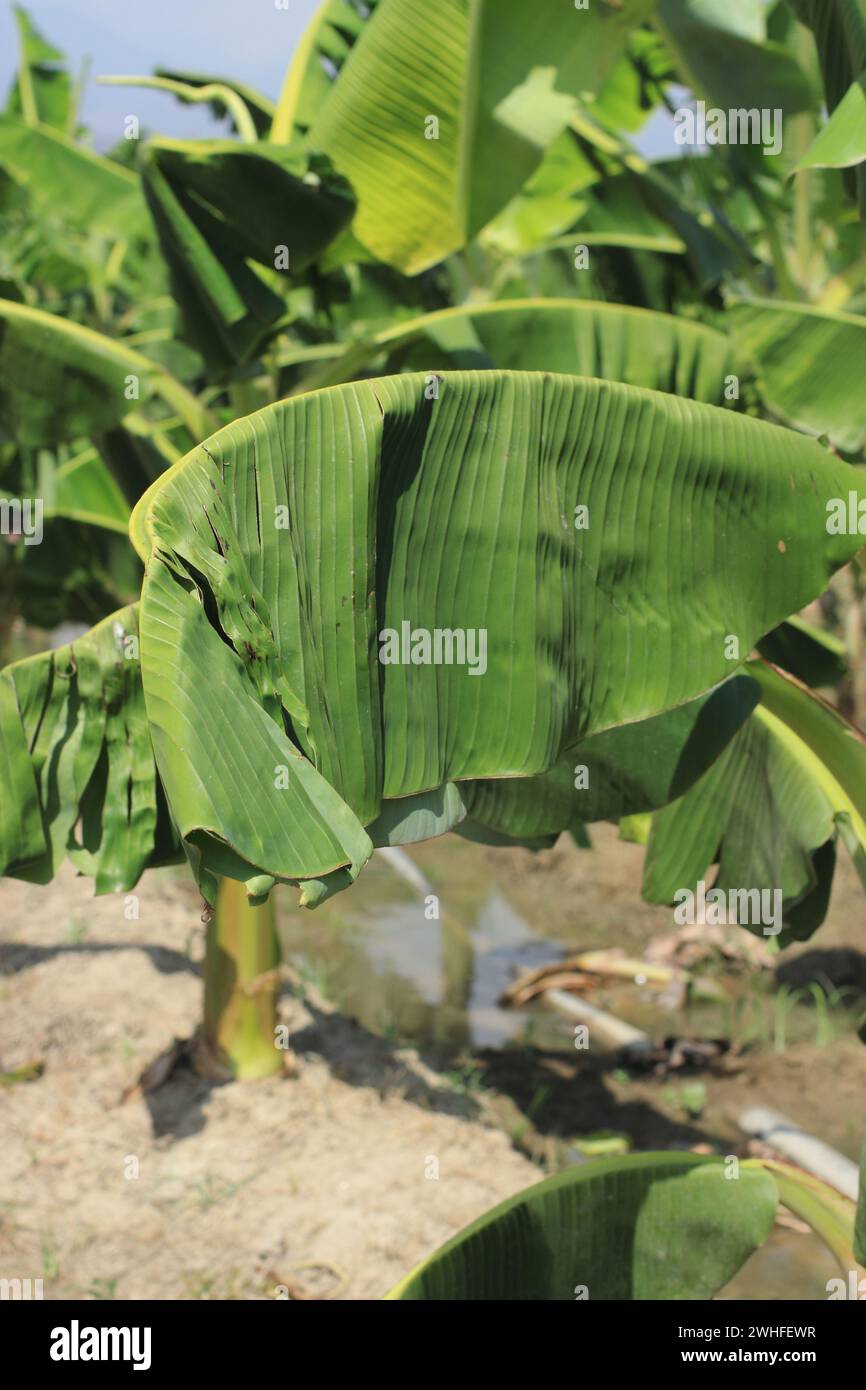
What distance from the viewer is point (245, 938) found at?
4.31 meters

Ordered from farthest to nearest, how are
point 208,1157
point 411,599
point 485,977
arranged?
point 485,977, point 208,1157, point 411,599

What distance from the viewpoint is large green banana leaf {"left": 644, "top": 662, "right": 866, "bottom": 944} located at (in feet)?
7.57

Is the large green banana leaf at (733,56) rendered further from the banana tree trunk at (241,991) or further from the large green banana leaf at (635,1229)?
the banana tree trunk at (241,991)

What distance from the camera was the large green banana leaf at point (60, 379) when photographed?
3.46m

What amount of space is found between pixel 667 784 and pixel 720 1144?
308cm

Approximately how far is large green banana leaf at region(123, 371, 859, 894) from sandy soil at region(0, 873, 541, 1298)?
260 cm

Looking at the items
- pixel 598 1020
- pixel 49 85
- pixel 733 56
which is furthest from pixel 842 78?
pixel 49 85

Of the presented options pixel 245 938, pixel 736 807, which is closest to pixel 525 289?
pixel 245 938

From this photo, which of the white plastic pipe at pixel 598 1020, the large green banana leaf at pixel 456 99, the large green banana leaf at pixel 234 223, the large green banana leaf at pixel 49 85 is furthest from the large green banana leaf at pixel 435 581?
the large green banana leaf at pixel 49 85

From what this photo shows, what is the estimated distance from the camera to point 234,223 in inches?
125

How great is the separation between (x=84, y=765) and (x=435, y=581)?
842 mm

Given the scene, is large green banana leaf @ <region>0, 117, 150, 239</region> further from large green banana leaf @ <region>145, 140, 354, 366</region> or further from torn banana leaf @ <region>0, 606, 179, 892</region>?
torn banana leaf @ <region>0, 606, 179, 892</region>

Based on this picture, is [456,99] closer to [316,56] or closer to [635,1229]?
[316,56]
